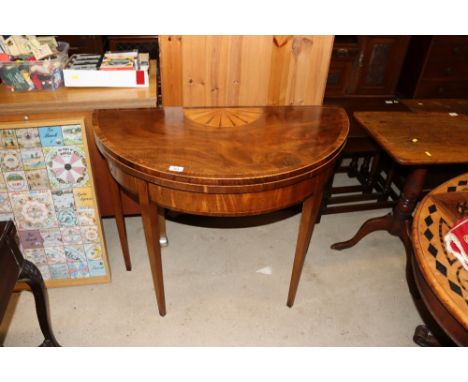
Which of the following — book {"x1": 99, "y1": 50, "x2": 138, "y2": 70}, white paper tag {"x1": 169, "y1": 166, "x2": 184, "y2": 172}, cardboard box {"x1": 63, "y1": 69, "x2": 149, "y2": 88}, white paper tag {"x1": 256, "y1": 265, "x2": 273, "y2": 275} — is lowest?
white paper tag {"x1": 256, "y1": 265, "x2": 273, "y2": 275}

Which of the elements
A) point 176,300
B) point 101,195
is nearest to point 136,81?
point 101,195

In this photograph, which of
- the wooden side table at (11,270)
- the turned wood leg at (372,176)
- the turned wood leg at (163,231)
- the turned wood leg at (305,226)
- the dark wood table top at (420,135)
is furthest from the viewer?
the turned wood leg at (372,176)

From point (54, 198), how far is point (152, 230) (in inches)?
19.6

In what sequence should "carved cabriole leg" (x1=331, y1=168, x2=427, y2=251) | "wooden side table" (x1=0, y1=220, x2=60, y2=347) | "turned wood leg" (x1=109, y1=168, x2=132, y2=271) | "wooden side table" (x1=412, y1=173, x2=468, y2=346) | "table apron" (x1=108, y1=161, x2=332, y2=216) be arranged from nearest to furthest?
"wooden side table" (x1=412, y1=173, x2=468, y2=346) → "wooden side table" (x1=0, y1=220, x2=60, y2=347) → "table apron" (x1=108, y1=161, x2=332, y2=216) → "turned wood leg" (x1=109, y1=168, x2=132, y2=271) → "carved cabriole leg" (x1=331, y1=168, x2=427, y2=251)

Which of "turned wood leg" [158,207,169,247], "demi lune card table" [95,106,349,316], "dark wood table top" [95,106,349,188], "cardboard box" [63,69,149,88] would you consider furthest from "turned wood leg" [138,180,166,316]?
"cardboard box" [63,69,149,88]

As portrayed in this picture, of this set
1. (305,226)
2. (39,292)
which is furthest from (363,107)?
(39,292)

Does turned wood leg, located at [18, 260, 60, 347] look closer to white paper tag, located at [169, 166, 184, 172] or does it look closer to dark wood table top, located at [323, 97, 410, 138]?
white paper tag, located at [169, 166, 184, 172]

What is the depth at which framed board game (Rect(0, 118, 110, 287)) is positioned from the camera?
146cm

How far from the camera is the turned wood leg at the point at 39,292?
1.23 meters

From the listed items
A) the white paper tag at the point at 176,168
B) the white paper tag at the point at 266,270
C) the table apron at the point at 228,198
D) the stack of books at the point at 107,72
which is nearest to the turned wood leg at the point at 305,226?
the table apron at the point at 228,198

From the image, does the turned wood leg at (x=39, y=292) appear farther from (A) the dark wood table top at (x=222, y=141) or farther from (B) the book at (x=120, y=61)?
(B) the book at (x=120, y=61)

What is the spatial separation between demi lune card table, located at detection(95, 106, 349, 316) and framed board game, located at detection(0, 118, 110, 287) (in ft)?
0.69

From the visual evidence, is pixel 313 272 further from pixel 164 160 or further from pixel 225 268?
pixel 164 160

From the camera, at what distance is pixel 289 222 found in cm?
226
